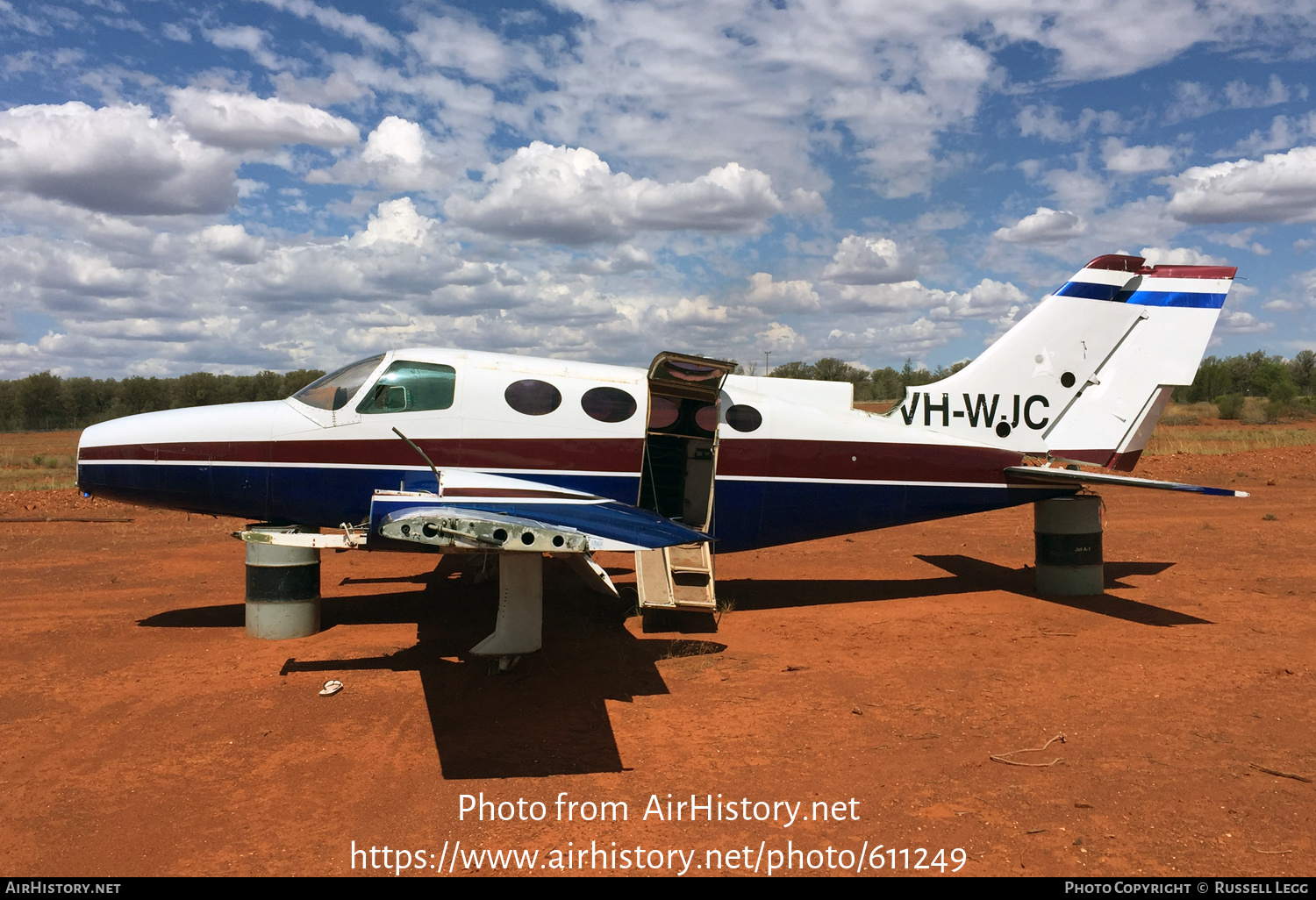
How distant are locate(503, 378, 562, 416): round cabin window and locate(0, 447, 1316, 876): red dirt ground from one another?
2.69 metres

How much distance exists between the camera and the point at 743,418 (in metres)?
9.52

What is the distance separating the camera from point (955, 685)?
24.3 feet

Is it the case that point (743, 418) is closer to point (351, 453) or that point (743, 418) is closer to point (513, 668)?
point (513, 668)

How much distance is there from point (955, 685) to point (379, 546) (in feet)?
18.3

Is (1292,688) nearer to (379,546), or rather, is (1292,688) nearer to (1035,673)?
(1035,673)

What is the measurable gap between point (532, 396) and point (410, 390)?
1.33m

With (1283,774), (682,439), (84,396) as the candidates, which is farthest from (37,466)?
(84,396)

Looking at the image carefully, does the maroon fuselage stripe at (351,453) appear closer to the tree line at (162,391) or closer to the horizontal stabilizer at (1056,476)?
the horizontal stabilizer at (1056,476)

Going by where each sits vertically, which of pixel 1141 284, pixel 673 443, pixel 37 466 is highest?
pixel 1141 284

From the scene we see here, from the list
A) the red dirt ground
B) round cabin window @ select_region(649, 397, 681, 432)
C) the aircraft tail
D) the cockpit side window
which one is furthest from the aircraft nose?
the aircraft tail

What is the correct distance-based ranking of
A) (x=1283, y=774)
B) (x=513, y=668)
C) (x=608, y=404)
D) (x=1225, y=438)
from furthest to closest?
(x=1225, y=438) < (x=608, y=404) < (x=513, y=668) < (x=1283, y=774)

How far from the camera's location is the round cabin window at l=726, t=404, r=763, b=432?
31.1 feet

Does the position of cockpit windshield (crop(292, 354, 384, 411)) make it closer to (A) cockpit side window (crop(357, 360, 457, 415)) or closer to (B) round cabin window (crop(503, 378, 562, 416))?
(A) cockpit side window (crop(357, 360, 457, 415))
